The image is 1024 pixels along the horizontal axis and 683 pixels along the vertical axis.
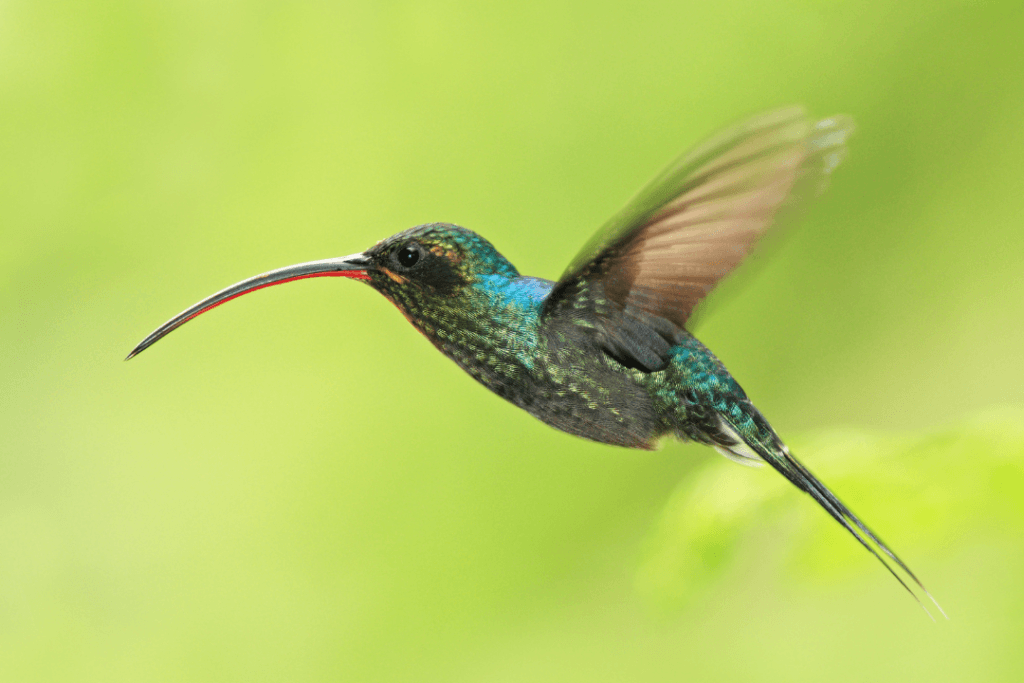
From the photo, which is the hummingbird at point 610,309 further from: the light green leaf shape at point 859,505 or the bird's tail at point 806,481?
the light green leaf shape at point 859,505

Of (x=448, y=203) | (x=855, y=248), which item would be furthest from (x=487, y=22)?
(x=855, y=248)

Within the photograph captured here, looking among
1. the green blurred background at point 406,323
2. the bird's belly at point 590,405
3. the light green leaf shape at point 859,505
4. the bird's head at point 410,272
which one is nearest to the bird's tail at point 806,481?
the bird's belly at point 590,405

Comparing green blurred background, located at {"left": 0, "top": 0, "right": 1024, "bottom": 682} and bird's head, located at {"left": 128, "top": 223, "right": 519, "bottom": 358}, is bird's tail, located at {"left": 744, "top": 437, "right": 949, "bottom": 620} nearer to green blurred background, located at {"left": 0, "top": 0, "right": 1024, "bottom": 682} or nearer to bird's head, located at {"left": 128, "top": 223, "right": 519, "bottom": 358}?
bird's head, located at {"left": 128, "top": 223, "right": 519, "bottom": 358}

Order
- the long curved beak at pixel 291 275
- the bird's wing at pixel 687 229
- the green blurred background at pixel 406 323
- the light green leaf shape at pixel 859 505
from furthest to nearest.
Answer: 1. the green blurred background at pixel 406 323
2. the light green leaf shape at pixel 859 505
3. the long curved beak at pixel 291 275
4. the bird's wing at pixel 687 229

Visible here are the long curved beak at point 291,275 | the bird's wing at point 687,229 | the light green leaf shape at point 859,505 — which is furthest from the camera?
the light green leaf shape at point 859,505

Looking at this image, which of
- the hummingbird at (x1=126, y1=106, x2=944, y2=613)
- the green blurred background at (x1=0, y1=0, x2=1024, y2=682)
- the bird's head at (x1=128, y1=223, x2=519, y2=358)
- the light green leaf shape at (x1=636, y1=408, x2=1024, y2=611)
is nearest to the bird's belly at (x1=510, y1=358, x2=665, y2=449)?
the hummingbird at (x1=126, y1=106, x2=944, y2=613)

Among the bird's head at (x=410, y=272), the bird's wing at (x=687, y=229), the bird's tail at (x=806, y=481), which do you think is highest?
the bird's wing at (x=687, y=229)

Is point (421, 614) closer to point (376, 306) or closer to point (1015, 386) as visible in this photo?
point (376, 306)
